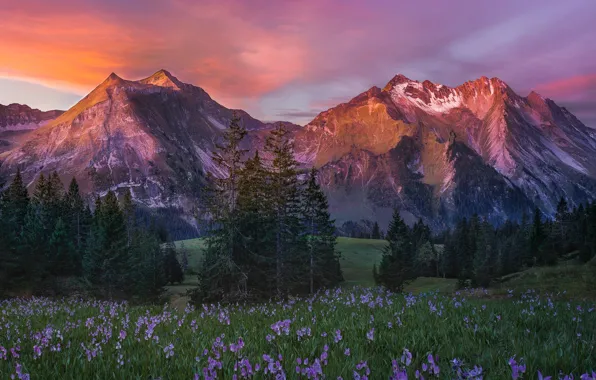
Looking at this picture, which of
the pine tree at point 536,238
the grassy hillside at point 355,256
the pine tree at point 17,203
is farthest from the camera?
the grassy hillside at point 355,256

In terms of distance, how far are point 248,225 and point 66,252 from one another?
2015 inches

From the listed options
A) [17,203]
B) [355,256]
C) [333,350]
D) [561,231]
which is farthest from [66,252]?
[561,231]

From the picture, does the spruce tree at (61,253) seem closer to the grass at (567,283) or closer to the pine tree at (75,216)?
the pine tree at (75,216)

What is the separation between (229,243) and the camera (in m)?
30.3

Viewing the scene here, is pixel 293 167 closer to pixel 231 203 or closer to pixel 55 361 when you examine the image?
pixel 231 203

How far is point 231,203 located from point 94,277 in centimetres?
3962

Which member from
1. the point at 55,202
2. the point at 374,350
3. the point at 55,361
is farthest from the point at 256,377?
the point at 55,202

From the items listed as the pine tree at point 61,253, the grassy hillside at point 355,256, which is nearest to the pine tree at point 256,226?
the pine tree at point 61,253

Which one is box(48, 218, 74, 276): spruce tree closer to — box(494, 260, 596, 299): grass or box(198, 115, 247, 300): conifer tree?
box(198, 115, 247, 300): conifer tree

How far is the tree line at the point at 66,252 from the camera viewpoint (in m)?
53.1

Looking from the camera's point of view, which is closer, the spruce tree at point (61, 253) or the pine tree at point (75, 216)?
the spruce tree at point (61, 253)

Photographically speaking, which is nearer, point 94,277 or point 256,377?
point 256,377

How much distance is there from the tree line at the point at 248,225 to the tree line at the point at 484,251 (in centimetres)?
1479

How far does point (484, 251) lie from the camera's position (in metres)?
86.9
